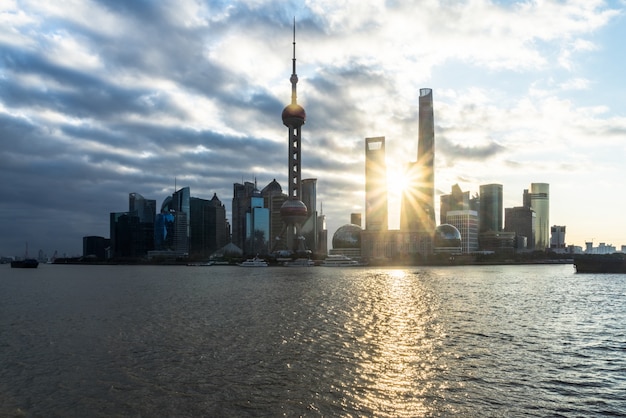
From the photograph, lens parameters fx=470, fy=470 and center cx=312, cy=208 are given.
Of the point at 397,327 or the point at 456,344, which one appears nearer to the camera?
the point at 456,344

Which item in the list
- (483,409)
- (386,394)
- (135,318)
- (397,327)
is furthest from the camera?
(135,318)

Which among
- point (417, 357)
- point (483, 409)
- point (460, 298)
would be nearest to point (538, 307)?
point (460, 298)

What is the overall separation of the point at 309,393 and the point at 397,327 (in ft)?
105

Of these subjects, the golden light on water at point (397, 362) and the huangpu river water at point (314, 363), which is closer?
the huangpu river water at point (314, 363)

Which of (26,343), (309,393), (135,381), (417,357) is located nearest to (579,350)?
(417,357)

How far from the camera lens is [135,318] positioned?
236 feet

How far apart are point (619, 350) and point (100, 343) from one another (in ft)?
179

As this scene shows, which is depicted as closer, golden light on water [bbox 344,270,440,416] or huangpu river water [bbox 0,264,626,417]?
huangpu river water [bbox 0,264,626,417]

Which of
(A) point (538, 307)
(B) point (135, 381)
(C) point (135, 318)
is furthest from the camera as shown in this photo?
(A) point (538, 307)

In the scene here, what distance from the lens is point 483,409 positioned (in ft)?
96.8

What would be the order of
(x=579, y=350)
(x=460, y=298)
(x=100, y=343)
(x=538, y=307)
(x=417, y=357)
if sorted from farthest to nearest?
(x=460, y=298)
(x=538, y=307)
(x=100, y=343)
(x=579, y=350)
(x=417, y=357)

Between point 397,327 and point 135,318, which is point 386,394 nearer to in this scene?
point 397,327

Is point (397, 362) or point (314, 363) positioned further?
point (397, 362)

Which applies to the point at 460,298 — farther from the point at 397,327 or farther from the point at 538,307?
the point at 397,327
